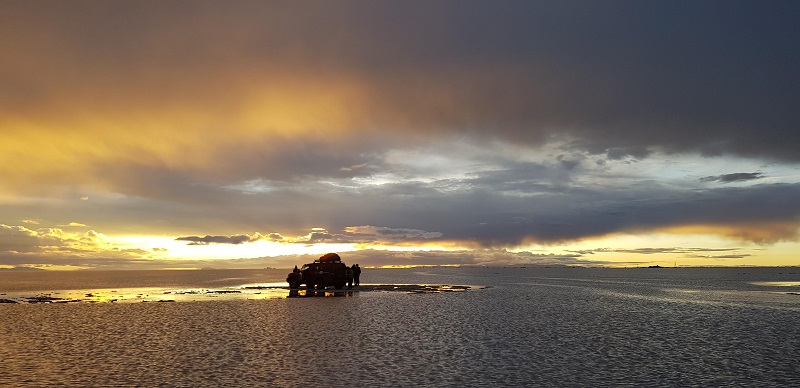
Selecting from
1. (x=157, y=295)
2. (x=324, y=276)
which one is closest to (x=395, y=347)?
(x=157, y=295)

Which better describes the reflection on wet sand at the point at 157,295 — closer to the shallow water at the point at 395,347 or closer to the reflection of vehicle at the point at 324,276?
the reflection of vehicle at the point at 324,276

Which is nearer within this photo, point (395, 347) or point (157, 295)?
point (395, 347)

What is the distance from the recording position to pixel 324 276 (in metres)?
120

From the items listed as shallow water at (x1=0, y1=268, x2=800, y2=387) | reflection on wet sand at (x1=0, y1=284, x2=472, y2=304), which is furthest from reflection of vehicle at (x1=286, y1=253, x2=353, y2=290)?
shallow water at (x1=0, y1=268, x2=800, y2=387)

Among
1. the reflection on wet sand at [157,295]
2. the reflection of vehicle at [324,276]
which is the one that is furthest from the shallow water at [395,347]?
the reflection of vehicle at [324,276]

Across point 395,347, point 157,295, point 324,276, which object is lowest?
point 395,347

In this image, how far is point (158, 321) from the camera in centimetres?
5341

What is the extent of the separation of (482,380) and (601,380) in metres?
5.32

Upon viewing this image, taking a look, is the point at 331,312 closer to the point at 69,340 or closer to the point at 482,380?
the point at 69,340

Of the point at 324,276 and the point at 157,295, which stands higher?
the point at 324,276

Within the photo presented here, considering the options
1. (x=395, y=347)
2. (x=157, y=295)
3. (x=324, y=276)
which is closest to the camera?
(x=395, y=347)

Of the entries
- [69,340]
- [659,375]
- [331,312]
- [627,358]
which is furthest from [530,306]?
[69,340]

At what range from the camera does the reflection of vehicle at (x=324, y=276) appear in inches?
4712

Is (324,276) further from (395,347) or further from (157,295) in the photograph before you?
(395,347)
